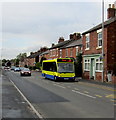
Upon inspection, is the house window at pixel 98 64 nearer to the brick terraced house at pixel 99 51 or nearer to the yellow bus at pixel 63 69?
the brick terraced house at pixel 99 51

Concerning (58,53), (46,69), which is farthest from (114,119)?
(58,53)

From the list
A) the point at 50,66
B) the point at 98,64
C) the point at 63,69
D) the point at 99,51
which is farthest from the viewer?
the point at 98,64

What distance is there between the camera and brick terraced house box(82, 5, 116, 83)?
1058 inches

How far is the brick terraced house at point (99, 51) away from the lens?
88.2 ft

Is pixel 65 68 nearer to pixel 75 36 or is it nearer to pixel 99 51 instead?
pixel 99 51

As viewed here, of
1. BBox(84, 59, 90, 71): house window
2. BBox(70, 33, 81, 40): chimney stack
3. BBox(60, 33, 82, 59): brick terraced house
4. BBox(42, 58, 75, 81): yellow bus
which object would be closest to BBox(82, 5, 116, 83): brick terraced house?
Answer: BBox(84, 59, 90, 71): house window

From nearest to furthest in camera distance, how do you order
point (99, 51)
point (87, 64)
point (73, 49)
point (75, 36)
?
point (99, 51), point (87, 64), point (73, 49), point (75, 36)

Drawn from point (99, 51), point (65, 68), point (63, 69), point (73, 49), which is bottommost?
point (63, 69)

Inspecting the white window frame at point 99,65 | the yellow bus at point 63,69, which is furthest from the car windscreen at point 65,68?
the white window frame at point 99,65

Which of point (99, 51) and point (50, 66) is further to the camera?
point (99, 51)

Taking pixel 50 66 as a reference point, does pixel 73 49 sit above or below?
above

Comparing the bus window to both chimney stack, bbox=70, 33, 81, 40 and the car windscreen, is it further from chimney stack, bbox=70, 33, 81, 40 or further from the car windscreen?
chimney stack, bbox=70, 33, 81, 40

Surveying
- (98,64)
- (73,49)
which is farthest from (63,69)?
(73,49)

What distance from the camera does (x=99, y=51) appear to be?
28828 mm
